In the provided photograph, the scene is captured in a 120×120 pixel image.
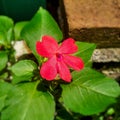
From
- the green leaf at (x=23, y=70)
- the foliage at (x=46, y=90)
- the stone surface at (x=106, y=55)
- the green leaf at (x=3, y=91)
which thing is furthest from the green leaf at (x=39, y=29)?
the stone surface at (x=106, y=55)

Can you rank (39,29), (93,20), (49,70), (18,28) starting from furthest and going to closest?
(18,28) → (93,20) → (39,29) → (49,70)

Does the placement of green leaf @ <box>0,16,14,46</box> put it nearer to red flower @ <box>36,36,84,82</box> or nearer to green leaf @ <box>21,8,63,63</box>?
green leaf @ <box>21,8,63,63</box>

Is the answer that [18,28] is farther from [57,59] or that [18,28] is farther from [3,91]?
[57,59]

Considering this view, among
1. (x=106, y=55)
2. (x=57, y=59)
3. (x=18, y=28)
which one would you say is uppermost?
(x=57, y=59)

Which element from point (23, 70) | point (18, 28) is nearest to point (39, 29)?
point (23, 70)

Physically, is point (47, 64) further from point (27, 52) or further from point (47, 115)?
point (27, 52)

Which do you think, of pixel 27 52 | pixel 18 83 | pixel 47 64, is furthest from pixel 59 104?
pixel 47 64

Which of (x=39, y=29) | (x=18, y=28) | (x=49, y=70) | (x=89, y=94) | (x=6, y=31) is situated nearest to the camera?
(x=49, y=70)

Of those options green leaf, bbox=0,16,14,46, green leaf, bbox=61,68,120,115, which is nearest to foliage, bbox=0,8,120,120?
green leaf, bbox=61,68,120,115
